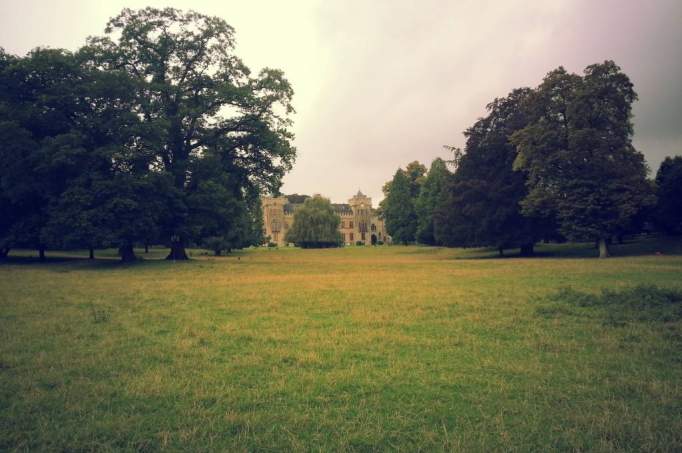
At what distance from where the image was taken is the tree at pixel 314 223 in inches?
3356

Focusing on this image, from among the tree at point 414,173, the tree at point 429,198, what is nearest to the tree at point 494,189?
the tree at point 429,198

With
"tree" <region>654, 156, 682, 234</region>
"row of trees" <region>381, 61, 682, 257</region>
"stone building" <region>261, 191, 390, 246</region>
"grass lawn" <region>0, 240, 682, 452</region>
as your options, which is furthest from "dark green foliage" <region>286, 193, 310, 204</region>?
"grass lawn" <region>0, 240, 682, 452</region>

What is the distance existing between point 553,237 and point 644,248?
27.2 feet

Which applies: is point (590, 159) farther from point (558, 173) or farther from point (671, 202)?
point (671, 202)

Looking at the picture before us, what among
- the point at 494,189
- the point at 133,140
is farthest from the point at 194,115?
the point at 494,189

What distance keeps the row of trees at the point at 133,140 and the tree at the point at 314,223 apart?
4596cm

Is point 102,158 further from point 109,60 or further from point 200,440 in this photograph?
point 200,440

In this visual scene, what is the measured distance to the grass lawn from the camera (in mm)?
4414

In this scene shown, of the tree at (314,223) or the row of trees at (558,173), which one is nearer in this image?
the row of trees at (558,173)

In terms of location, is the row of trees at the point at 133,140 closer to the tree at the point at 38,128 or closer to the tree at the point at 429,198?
the tree at the point at 38,128

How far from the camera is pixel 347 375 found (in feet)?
20.2

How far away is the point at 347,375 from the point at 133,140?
29.0 m

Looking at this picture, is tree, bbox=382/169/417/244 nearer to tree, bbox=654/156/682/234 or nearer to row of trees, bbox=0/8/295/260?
tree, bbox=654/156/682/234

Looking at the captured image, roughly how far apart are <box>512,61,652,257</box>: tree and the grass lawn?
24.1 metres
